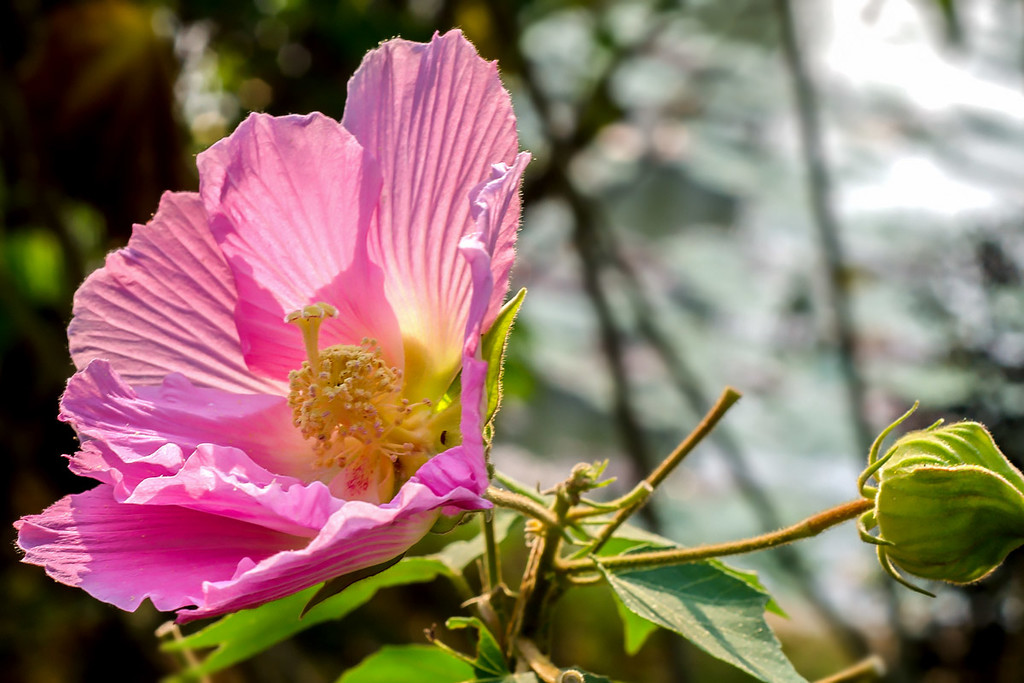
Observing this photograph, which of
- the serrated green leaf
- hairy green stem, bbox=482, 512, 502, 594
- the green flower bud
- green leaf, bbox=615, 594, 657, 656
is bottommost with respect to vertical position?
green leaf, bbox=615, 594, 657, 656

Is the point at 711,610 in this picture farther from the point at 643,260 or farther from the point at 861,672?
the point at 643,260

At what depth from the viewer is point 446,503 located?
431 millimetres

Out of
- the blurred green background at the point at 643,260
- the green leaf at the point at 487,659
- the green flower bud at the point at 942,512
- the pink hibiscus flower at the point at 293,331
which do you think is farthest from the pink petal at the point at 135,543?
the blurred green background at the point at 643,260

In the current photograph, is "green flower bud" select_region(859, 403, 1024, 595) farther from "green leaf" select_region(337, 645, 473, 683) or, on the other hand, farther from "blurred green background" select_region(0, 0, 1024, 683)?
"blurred green background" select_region(0, 0, 1024, 683)

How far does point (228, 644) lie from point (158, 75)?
1441 mm

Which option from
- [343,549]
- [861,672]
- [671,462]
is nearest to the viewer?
[343,549]

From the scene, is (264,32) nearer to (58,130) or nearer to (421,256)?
(58,130)

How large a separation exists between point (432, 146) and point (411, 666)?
349 mm

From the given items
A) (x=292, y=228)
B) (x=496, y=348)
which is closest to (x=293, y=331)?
(x=292, y=228)

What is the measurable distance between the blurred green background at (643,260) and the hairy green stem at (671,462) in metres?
1.08

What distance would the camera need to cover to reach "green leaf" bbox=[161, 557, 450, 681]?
2.07 ft

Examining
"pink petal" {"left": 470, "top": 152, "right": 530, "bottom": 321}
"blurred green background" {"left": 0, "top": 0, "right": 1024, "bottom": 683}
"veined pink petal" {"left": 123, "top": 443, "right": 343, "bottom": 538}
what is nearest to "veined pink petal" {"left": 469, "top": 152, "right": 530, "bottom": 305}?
"pink petal" {"left": 470, "top": 152, "right": 530, "bottom": 321}

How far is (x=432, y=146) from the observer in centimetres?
56

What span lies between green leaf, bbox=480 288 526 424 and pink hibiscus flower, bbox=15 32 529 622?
0.01m
